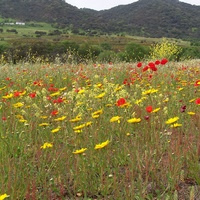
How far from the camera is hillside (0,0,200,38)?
11238 centimetres

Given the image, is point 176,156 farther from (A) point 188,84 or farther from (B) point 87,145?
(A) point 188,84

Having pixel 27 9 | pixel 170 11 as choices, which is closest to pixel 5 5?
pixel 27 9

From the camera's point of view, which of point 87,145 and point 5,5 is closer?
point 87,145

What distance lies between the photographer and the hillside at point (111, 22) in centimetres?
11238

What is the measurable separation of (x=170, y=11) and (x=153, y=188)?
143032 millimetres

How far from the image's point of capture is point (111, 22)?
4931 inches

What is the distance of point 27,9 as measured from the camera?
117 metres

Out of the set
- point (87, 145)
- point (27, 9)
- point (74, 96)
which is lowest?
point (87, 145)

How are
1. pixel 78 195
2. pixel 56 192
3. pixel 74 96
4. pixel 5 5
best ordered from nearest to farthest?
pixel 78 195, pixel 56 192, pixel 74 96, pixel 5 5

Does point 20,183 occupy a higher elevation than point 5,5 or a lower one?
lower

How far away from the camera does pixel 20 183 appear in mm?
1991

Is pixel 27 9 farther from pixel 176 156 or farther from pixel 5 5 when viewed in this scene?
pixel 176 156

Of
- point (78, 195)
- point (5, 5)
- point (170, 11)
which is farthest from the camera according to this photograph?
point (170, 11)

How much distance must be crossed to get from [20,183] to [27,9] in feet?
409
